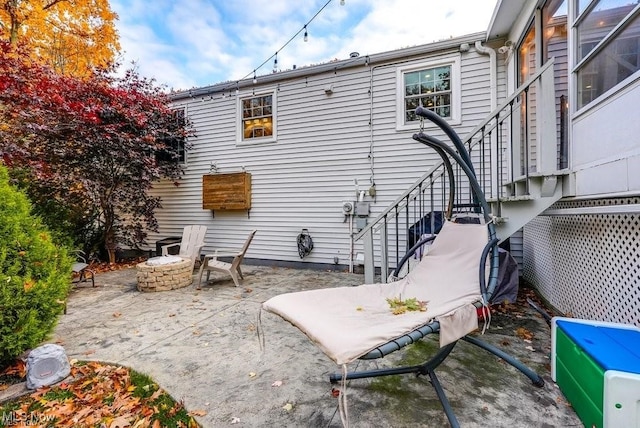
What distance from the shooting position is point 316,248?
6363 millimetres

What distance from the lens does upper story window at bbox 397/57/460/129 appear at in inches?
209

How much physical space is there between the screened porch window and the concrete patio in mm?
4169

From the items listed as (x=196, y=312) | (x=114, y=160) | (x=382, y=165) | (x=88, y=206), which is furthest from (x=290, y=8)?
(x=196, y=312)

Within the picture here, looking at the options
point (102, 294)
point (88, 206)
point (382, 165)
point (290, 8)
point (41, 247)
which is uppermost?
point (290, 8)

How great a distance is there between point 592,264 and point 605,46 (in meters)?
1.86

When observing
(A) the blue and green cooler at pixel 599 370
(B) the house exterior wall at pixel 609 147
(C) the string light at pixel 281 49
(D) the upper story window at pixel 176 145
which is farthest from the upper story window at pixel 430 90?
(D) the upper story window at pixel 176 145

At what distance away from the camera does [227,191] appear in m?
7.00

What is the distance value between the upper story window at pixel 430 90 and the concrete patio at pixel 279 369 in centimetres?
354

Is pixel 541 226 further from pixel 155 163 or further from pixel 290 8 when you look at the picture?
pixel 155 163

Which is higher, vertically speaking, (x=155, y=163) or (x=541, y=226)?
(x=155, y=163)

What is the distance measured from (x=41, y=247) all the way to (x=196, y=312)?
179 centimetres

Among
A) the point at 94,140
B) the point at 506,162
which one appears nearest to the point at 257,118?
the point at 94,140

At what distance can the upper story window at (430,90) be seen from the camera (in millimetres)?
5309

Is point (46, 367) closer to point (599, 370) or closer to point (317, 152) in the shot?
point (599, 370)
